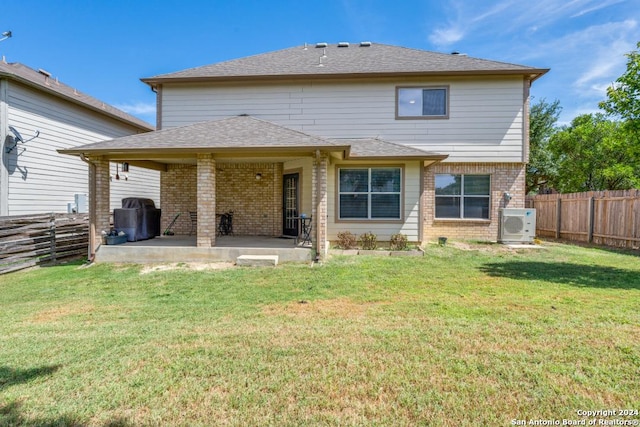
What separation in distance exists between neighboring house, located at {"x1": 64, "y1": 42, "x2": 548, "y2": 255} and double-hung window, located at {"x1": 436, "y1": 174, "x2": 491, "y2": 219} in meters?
0.03

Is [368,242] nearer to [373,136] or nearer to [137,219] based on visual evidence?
[373,136]

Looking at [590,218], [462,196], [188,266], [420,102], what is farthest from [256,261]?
[590,218]

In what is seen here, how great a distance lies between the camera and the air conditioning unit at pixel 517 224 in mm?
10172

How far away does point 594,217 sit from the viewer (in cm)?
1115

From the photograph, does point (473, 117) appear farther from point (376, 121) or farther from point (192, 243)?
point (192, 243)

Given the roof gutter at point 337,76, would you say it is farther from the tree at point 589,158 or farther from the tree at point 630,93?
the tree at point 589,158

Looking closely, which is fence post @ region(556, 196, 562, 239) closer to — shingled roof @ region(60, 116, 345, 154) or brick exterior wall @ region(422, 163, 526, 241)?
brick exterior wall @ region(422, 163, 526, 241)

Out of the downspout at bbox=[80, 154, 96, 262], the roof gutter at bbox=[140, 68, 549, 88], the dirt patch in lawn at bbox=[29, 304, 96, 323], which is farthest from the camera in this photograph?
the roof gutter at bbox=[140, 68, 549, 88]

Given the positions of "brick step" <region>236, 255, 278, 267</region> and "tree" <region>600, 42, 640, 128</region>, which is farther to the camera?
"brick step" <region>236, 255, 278, 267</region>

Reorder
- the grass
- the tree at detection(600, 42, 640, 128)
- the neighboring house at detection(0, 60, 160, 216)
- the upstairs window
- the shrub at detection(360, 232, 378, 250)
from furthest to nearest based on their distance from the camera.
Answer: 1. the upstairs window
2. the neighboring house at detection(0, 60, 160, 216)
3. the shrub at detection(360, 232, 378, 250)
4. the tree at detection(600, 42, 640, 128)
5. the grass

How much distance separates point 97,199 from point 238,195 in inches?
170

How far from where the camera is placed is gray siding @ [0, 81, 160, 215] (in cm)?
980

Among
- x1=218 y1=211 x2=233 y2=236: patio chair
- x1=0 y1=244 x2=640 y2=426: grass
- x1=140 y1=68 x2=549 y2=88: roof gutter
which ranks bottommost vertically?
x1=0 y1=244 x2=640 y2=426: grass

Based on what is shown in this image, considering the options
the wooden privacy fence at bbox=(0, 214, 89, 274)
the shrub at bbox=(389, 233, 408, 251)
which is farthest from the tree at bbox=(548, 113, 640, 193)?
the wooden privacy fence at bbox=(0, 214, 89, 274)
